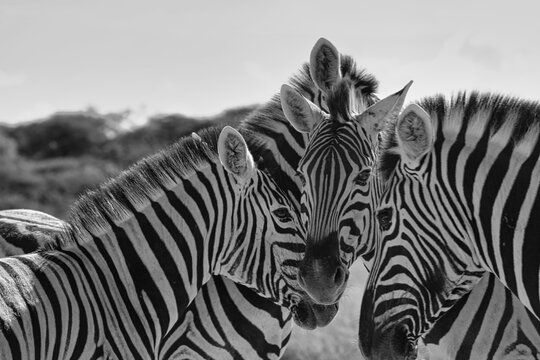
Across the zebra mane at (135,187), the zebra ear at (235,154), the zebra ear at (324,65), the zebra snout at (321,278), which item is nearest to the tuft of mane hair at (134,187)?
the zebra mane at (135,187)

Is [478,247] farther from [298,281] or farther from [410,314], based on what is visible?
[298,281]

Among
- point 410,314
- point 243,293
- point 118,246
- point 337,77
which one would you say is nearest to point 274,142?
point 337,77

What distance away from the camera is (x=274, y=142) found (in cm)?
843

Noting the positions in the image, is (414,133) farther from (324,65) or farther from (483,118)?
(324,65)

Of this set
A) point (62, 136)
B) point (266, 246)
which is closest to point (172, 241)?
point (266, 246)

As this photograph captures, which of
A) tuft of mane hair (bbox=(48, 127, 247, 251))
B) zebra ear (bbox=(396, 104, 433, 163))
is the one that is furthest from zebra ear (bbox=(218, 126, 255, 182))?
zebra ear (bbox=(396, 104, 433, 163))

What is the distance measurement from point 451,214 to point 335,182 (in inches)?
44.9

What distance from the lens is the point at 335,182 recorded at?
7.28m

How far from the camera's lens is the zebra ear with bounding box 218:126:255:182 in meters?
7.36

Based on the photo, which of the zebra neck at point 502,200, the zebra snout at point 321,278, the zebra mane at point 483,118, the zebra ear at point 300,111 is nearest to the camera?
the zebra neck at point 502,200

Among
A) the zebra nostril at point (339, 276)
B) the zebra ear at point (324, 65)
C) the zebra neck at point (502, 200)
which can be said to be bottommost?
the zebra nostril at point (339, 276)

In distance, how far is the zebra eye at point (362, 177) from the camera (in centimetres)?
739

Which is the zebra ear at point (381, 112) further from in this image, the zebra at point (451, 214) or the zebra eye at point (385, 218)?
the zebra eye at point (385, 218)

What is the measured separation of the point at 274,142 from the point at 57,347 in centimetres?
277
